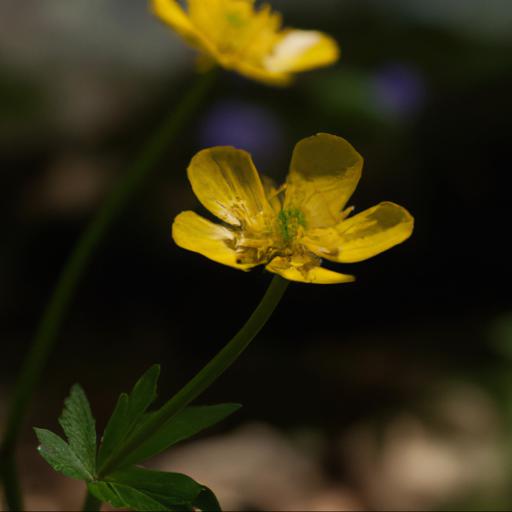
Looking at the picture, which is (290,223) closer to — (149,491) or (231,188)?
(231,188)

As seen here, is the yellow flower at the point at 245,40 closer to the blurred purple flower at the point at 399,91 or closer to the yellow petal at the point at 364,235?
the yellow petal at the point at 364,235

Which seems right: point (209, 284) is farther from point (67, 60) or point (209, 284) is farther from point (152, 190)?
point (67, 60)

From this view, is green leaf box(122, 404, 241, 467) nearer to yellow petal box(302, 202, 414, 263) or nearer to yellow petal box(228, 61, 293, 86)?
yellow petal box(302, 202, 414, 263)

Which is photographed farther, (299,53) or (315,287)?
(315,287)

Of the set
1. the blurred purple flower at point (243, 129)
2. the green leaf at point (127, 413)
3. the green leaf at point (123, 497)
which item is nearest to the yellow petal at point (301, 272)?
the green leaf at point (127, 413)

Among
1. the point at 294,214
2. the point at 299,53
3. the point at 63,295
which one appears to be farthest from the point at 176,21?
the point at 294,214
